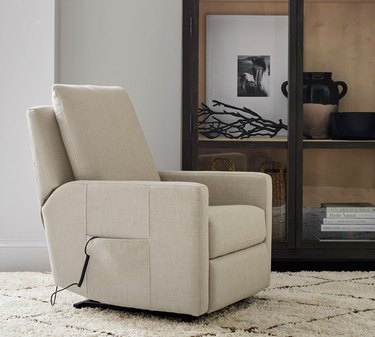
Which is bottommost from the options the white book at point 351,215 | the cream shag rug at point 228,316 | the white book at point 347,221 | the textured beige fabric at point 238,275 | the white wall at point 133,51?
the cream shag rug at point 228,316

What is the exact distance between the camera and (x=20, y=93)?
13.5ft

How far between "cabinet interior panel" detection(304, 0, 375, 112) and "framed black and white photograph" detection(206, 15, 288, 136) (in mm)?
140

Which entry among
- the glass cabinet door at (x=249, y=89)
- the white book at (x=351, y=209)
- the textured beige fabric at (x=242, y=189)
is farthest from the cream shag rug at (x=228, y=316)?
the glass cabinet door at (x=249, y=89)

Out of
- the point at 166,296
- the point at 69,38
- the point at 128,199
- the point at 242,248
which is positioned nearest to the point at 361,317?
the point at 242,248

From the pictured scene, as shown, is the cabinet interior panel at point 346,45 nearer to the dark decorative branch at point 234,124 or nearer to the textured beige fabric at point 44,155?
the dark decorative branch at point 234,124

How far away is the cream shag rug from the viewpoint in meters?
2.80

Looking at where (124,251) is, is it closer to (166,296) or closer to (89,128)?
(166,296)

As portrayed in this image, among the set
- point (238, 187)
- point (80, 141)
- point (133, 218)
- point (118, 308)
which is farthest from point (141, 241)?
point (238, 187)

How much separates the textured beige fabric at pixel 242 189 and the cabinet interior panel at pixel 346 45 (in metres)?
0.90

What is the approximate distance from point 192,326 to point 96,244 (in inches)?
19.1

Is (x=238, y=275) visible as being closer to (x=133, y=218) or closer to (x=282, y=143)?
(x=133, y=218)

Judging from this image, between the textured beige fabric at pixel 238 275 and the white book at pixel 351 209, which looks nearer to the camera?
the textured beige fabric at pixel 238 275

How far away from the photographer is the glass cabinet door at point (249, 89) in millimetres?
4082

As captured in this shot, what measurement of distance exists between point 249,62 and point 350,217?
93cm
